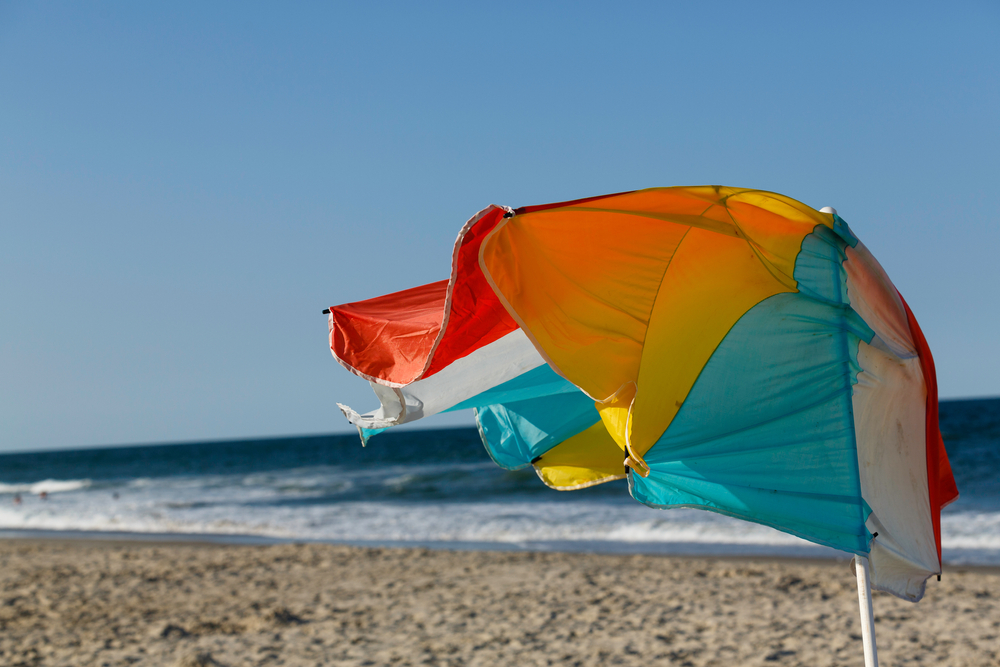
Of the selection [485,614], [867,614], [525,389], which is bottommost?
[485,614]

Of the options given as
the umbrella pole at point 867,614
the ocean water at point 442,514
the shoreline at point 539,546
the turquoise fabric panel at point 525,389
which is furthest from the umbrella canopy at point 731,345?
the ocean water at point 442,514

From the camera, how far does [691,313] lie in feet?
5.78

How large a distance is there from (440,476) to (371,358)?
72.4 feet

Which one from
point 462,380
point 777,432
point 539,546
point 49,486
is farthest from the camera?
point 49,486

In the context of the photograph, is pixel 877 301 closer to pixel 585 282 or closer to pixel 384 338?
pixel 585 282

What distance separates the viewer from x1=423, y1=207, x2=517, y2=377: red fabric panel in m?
1.73

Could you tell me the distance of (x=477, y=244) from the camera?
1.75 meters

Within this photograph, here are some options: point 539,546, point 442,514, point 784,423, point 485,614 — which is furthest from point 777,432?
point 442,514

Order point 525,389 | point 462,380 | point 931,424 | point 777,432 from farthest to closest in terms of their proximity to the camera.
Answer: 1. point 525,389
2. point 462,380
3. point 931,424
4. point 777,432

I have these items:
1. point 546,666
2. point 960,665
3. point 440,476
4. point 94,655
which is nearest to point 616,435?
point 546,666

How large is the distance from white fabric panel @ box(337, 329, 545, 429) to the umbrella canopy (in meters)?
0.40

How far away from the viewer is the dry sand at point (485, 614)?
5105 millimetres

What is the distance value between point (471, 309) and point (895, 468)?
4.00 feet

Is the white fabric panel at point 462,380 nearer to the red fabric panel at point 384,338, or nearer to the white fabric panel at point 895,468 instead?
the red fabric panel at point 384,338
